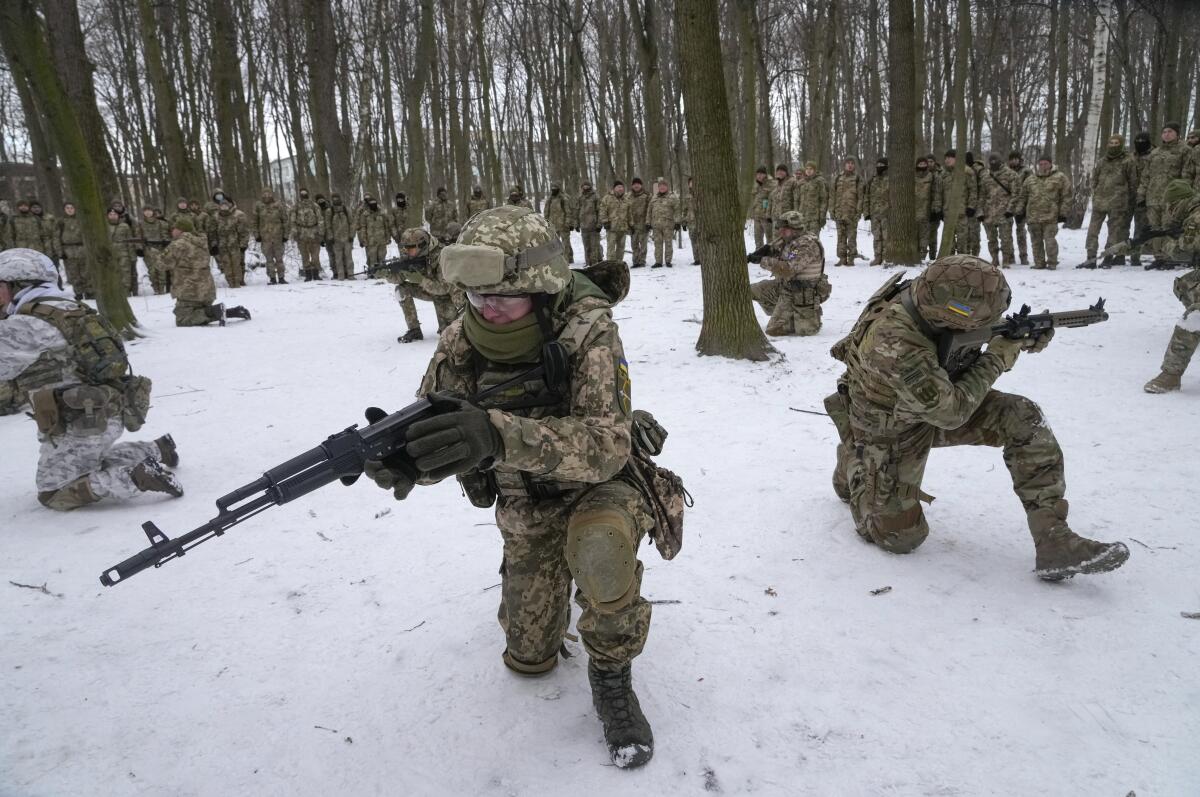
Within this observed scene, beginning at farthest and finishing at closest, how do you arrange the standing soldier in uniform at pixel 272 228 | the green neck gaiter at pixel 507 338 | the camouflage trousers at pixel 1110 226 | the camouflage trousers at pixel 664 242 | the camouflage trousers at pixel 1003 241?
1. the standing soldier in uniform at pixel 272 228
2. the camouflage trousers at pixel 664 242
3. the camouflage trousers at pixel 1003 241
4. the camouflage trousers at pixel 1110 226
5. the green neck gaiter at pixel 507 338

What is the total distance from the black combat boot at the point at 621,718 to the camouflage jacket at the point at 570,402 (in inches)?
24.6

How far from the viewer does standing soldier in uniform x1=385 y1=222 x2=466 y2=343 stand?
300 inches

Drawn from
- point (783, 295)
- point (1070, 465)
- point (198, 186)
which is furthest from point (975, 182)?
point (198, 186)

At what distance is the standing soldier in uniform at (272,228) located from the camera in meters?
14.8

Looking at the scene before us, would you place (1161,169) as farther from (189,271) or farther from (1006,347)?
(189,271)

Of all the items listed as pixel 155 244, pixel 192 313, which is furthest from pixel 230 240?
pixel 192 313

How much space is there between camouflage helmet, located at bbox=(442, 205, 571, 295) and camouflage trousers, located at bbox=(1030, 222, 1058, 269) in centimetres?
1094

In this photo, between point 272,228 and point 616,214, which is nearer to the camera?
point 616,214

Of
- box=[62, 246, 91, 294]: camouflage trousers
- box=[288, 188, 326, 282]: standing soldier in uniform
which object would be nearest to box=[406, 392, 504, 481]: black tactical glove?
box=[288, 188, 326, 282]: standing soldier in uniform

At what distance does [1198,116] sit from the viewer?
18766mm

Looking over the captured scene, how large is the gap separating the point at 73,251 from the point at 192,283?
19.1ft

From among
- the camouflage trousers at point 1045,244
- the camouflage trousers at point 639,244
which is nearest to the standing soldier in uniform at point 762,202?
the camouflage trousers at point 639,244

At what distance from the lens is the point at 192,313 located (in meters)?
10.4

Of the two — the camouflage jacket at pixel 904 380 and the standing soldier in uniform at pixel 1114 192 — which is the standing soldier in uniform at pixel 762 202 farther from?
the camouflage jacket at pixel 904 380
